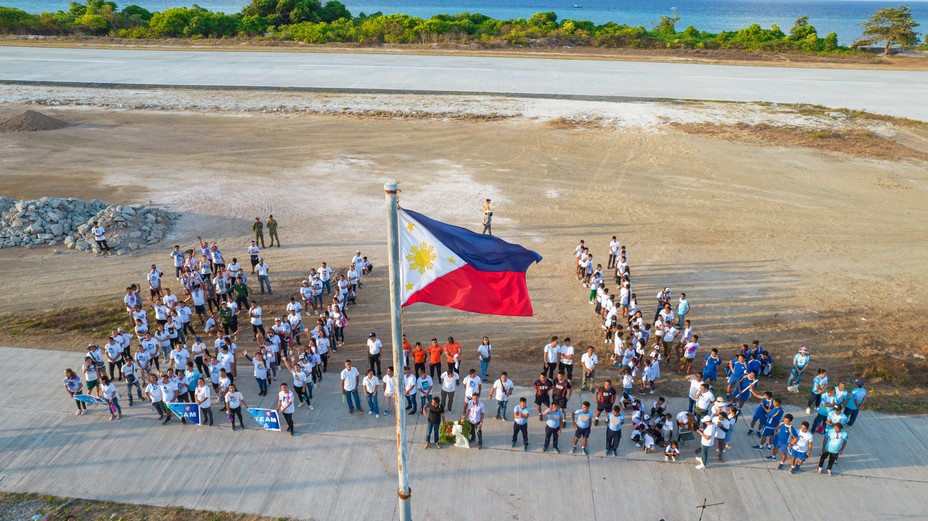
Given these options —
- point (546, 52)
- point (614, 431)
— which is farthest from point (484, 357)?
point (546, 52)

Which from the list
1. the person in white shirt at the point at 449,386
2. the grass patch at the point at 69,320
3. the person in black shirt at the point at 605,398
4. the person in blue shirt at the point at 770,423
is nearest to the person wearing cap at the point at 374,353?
the person in white shirt at the point at 449,386

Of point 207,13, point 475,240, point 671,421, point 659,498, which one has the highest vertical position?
point 207,13

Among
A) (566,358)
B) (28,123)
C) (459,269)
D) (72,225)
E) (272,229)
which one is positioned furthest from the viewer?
(28,123)

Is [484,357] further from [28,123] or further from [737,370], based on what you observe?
[28,123]

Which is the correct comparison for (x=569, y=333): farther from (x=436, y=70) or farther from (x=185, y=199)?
(x=436, y=70)

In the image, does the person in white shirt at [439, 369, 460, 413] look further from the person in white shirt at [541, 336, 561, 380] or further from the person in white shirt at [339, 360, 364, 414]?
the person in white shirt at [541, 336, 561, 380]

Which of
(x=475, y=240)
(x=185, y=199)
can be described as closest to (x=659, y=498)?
(x=475, y=240)

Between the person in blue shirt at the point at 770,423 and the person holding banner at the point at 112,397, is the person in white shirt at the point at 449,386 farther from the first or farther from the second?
the person holding banner at the point at 112,397
